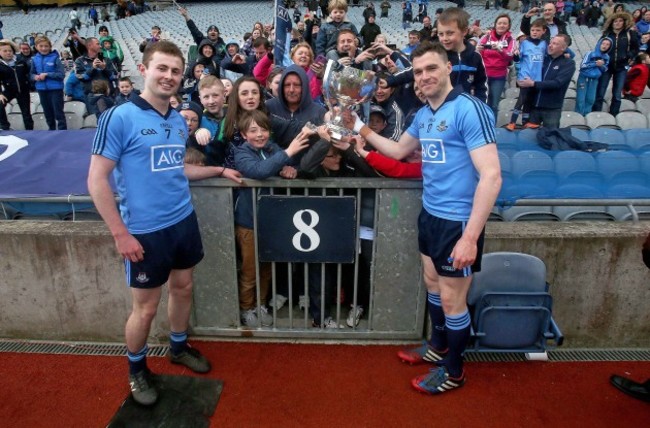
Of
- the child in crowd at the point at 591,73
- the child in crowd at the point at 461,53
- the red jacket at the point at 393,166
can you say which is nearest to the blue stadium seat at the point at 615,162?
the child in crowd at the point at 461,53

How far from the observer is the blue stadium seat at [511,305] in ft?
10.8

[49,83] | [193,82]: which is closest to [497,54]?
[193,82]

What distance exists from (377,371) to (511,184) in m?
2.70

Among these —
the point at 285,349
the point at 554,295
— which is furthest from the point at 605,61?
the point at 285,349

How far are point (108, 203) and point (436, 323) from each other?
2.22 metres

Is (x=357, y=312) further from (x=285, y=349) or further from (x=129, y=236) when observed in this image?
(x=129, y=236)

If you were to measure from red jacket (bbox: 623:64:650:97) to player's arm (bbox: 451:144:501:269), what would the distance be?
894 cm

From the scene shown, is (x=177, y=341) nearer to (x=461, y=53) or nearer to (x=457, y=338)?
(x=457, y=338)

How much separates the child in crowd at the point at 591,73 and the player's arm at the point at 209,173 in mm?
7848

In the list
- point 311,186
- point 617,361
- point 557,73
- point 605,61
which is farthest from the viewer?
point 605,61

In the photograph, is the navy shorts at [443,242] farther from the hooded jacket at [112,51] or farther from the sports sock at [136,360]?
the hooded jacket at [112,51]

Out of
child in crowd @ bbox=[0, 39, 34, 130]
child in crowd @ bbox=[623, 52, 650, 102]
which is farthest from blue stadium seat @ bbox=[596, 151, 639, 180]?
child in crowd @ bbox=[0, 39, 34, 130]

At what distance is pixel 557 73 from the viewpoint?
699 centimetres

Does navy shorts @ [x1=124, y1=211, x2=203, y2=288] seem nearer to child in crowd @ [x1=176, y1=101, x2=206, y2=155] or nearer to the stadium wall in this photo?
the stadium wall
